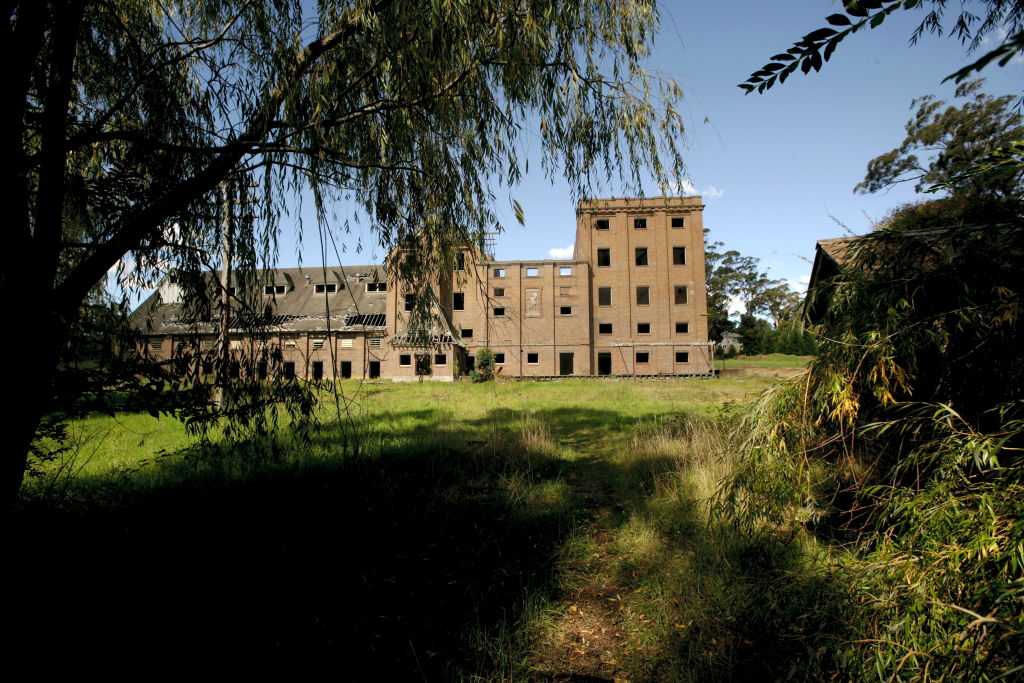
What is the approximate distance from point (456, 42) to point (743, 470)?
Answer: 3.72 meters

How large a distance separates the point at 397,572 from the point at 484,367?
82.4ft

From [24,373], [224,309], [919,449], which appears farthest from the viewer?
[224,309]

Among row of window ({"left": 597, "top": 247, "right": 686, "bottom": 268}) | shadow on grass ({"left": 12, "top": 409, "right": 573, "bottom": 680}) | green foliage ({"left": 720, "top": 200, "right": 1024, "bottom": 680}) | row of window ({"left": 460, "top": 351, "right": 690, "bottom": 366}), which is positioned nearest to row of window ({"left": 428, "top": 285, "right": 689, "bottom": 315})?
row of window ({"left": 597, "top": 247, "right": 686, "bottom": 268})

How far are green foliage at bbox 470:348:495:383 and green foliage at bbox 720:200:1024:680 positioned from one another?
2430 cm

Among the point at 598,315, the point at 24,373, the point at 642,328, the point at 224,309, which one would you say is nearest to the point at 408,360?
the point at 598,315

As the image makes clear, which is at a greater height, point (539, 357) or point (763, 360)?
point (539, 357)

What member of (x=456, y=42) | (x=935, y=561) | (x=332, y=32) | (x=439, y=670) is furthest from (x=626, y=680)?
(x=332, y=32)

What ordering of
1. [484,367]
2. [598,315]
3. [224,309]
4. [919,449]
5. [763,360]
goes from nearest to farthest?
[919,449] → [224,309] → [484,367] → [598,315] → [763,360]

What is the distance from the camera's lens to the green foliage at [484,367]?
28.0 metres

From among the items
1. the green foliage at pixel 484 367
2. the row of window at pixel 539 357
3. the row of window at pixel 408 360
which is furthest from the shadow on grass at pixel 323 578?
the row of window at pixel 539 357

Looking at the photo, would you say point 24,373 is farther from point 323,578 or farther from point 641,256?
point 641,256

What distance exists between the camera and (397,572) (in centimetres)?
370

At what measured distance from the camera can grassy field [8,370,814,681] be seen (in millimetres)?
2785

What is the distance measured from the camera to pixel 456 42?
3516 mm
